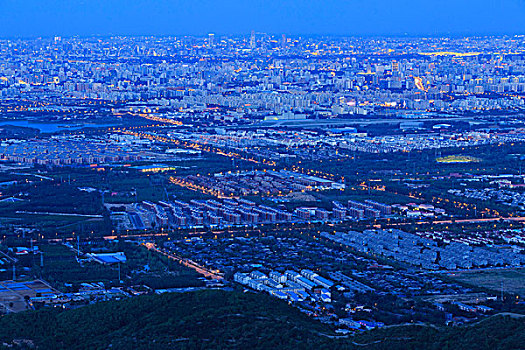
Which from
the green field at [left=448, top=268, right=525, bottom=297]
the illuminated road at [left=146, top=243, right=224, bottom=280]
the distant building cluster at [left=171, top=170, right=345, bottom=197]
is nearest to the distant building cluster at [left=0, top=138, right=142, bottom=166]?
the distant building cluster at [left=171, top=170, right=345, bottom=197]

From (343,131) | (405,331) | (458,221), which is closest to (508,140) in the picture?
(343,131)

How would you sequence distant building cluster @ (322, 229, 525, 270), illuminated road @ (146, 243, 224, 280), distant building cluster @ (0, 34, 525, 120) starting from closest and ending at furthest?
illuminated road @ (146, 243, 224, 280) → distant building cluster @ (322, 229, 525, 270) → distant building cluster @ (0, 34, 525, 120)

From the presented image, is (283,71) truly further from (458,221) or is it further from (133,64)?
(458,221)

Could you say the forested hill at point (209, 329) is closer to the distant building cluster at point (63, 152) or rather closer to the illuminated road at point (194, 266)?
the illuminated road at point (194, 266)

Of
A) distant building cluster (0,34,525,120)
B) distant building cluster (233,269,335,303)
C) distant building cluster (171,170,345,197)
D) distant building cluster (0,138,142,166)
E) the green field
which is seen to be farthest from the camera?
distant building cluster (0,34,525,120)

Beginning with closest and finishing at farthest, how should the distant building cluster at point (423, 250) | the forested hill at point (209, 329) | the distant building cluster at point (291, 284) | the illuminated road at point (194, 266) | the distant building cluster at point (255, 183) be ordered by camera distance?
the forested hill at point (209, 329)
the distant building cluster at point (291, 284)
the illuminated road at point (194, 266)
the distant building cluster at point (423, 250)
the distant building cluster at point (255, 183)

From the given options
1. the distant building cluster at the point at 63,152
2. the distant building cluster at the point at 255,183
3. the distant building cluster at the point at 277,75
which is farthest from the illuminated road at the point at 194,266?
the distant building cluster at the point at 277,75

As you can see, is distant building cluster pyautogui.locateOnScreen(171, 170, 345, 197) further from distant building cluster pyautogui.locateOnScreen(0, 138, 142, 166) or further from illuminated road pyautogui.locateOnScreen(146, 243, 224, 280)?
illuminated road pyautogui.locateOnScreen(146, 243, 224, 280)

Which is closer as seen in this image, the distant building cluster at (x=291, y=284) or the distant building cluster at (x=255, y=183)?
the distant building cluster at (x=291, y=284)
